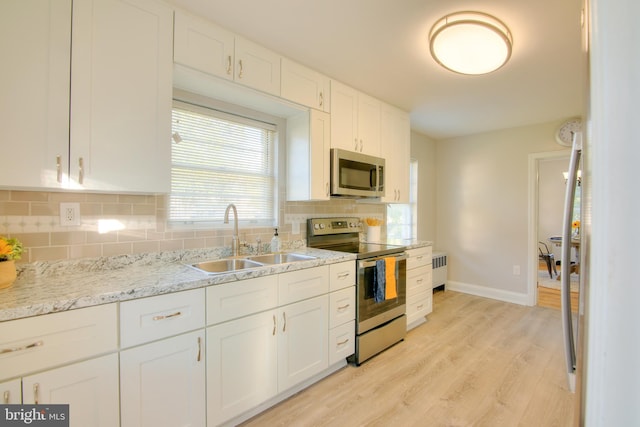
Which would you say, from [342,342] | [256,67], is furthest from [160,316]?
[256,67]

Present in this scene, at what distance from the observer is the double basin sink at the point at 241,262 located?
6.82ft

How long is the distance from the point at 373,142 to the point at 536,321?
2.81m

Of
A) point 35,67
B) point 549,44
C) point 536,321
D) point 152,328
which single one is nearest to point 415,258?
point 536,321

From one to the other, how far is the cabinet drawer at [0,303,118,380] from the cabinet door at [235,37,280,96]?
5.26 feet

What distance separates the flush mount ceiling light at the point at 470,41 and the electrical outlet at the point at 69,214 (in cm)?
238

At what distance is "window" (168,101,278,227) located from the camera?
2170mm

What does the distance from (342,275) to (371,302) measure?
1.44ft

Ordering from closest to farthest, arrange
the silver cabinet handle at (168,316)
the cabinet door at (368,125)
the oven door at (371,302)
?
the silver cabinet handle at (168,316)
the oven door at (371,302)
the cabinet door at (368,125)

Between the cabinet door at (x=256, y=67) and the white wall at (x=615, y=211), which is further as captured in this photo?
the cabinet door at (x=256, y=67)

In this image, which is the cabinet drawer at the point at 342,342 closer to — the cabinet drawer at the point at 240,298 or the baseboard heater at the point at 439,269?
the cabinet drawer at the point at 240,298

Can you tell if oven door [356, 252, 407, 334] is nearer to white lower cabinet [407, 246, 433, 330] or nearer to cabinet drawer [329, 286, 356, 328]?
cabinet drawer [329, 286, 356, 328]

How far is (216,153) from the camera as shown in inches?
93.6

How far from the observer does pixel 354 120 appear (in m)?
2.90

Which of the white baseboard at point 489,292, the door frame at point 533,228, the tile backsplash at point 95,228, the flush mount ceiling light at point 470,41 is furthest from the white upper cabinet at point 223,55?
the white baseboard at point 489,292
